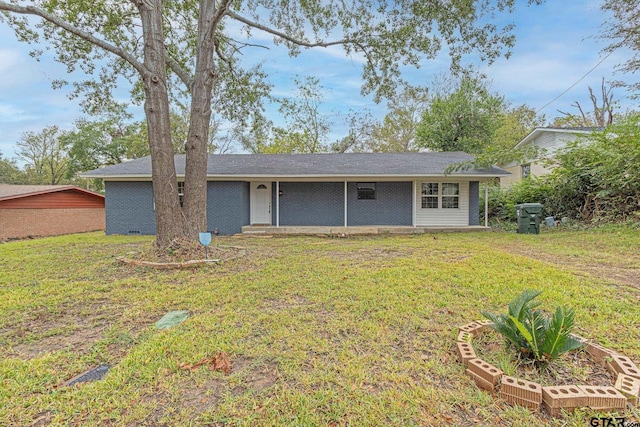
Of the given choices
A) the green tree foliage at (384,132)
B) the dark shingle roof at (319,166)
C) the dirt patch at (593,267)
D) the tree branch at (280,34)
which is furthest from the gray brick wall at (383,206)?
the green tree foliage at (384,132)

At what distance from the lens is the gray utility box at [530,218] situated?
1015 centimetres

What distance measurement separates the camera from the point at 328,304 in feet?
12.2

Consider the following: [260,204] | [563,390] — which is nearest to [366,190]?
[260,204]

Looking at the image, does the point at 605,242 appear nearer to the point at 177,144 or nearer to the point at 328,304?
the point at 328,304

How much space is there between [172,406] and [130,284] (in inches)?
139

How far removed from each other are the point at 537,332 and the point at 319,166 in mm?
10323

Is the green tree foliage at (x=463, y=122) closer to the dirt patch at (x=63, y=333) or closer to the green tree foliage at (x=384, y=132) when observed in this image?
the green tree foliage at (x=384, y=132)

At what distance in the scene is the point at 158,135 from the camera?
6375mm

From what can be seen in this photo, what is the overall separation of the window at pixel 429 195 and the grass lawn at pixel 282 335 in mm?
5767

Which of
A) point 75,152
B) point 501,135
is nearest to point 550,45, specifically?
point 501,135

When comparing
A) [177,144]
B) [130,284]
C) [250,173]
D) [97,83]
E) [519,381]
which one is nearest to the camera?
[519,381]

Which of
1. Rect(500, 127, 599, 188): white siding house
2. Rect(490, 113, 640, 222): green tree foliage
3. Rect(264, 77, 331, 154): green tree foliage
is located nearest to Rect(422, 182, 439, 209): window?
Rect(490, 113, 640, 222): green tree foliage

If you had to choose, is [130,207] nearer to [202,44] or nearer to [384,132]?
[202,44]

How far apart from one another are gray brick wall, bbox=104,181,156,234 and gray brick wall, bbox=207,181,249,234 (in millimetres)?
2434
